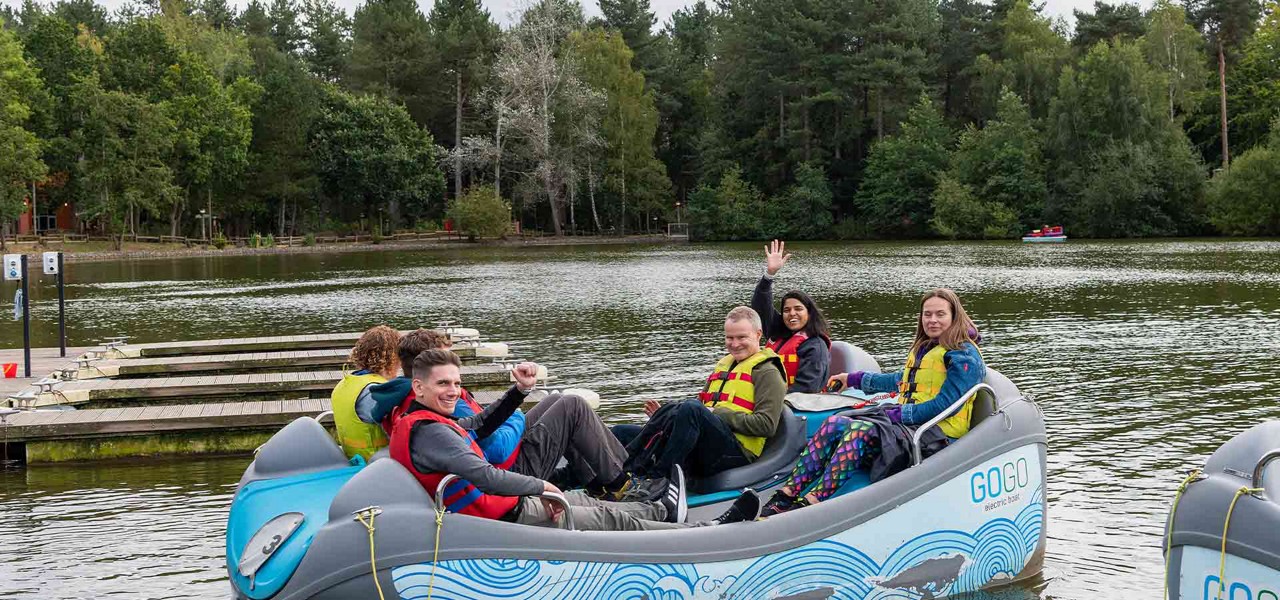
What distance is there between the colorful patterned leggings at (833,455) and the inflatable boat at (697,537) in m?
0.13

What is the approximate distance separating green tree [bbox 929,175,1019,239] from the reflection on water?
1732 centimetres

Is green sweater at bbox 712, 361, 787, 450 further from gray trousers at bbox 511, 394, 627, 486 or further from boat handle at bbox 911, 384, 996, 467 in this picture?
boat handle at bbox 911, 384, 996, 467

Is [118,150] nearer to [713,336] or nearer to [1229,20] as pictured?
[713,336]

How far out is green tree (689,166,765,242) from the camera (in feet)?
270

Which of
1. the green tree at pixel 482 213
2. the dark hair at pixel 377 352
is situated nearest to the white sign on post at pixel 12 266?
the dark hair at pixel 377 352

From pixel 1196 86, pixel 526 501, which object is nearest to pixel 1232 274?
pixel 526 501

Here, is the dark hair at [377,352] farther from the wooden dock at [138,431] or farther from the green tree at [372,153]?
the green tree at [372,153]

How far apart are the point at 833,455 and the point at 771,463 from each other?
0.64 meters

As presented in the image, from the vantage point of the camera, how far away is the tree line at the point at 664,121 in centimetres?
6544

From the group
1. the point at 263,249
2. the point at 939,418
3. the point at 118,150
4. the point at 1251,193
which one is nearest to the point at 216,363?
the point at 939,418

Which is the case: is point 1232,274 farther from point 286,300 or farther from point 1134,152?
point 1134,152

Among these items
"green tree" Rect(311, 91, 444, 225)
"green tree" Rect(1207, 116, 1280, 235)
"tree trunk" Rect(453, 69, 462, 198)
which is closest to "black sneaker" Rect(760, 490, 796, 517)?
"green tree" Rect(1207, 116, 1280, 235)

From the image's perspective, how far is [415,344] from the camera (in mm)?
6992

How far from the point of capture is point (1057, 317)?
77.0ft
